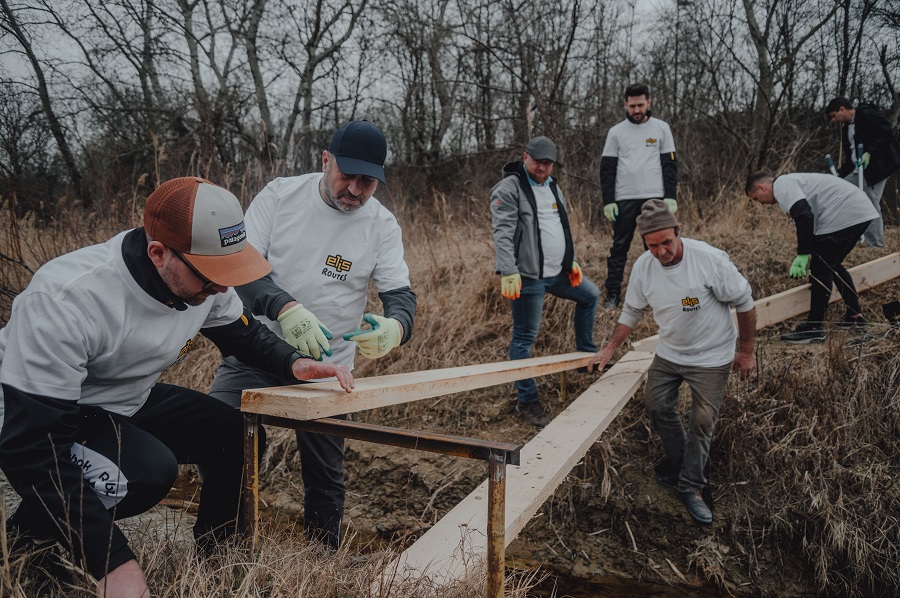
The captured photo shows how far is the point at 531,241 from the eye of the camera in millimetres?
4145

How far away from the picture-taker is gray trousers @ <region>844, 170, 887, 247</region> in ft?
19.5

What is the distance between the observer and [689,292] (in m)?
3.42

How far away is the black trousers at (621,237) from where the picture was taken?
530 centimetres

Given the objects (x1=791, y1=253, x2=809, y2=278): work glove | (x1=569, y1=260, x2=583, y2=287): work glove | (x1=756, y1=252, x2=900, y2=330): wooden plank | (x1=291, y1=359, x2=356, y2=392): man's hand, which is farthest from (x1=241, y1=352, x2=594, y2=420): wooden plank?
(x1=791, y1=253, x2=809, y2=278): work glove

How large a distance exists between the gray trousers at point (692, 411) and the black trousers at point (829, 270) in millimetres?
1969

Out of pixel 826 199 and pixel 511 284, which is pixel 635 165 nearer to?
pixel 826 199

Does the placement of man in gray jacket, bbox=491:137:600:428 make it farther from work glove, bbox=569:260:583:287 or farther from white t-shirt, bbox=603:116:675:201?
white t-shirt, bbox=603:116:675:201

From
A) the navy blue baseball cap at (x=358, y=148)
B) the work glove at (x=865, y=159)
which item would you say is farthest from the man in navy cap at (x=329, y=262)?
the work glove at (x=865, y=159)

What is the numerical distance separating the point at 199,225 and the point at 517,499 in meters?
1.58

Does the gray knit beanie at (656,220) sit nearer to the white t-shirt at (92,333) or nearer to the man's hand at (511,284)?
the man's hand at (511,284)

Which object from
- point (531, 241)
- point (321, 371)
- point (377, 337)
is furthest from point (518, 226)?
point (321, 371)

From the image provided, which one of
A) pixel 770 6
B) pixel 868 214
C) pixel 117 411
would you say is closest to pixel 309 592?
pixel 117 411

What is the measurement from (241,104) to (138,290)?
32.3 feet

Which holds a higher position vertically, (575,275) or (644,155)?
(644,155)
